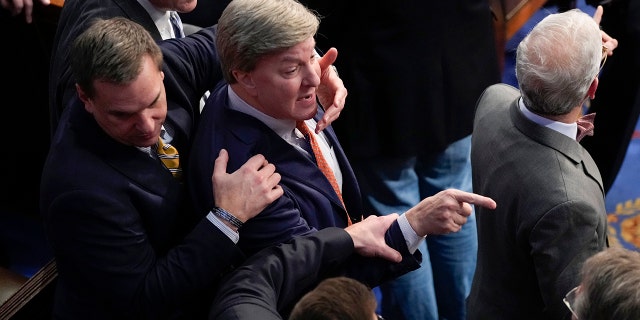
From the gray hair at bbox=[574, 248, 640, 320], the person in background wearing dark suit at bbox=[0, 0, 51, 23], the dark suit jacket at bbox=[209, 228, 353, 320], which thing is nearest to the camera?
the gray hair at bbox=[574, 248, 640, 320]

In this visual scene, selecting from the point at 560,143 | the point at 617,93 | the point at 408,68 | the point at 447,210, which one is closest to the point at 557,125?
the point at 560,143

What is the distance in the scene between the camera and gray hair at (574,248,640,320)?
194cm

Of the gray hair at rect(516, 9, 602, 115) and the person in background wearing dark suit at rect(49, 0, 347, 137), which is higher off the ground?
the gray hair at rect(516, 9, 602, 115)

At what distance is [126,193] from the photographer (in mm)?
2357

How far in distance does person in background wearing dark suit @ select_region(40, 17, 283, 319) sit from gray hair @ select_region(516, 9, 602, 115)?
28.3 inches

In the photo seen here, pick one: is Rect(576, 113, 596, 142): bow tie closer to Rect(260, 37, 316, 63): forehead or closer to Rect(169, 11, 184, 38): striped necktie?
Rect(260, 37, 316, 63): forehead

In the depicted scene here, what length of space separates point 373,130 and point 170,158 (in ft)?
3.94

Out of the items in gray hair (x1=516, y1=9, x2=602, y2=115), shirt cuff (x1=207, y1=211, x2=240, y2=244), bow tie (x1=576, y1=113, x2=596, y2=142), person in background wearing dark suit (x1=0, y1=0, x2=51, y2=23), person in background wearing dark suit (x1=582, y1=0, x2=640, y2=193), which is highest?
gray hair (x1=516, y1=9, x2=602, y2=115)

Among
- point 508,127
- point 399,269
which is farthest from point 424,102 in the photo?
point 399,269

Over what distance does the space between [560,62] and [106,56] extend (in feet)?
3.72

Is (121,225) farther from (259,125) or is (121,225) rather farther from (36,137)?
(36,137)

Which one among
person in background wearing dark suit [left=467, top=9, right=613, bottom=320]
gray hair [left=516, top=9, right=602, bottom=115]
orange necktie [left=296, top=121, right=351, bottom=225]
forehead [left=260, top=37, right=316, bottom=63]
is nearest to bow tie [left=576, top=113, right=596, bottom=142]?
person in background wearing dark suit [left=467, top=9, right=613, bottom=320]

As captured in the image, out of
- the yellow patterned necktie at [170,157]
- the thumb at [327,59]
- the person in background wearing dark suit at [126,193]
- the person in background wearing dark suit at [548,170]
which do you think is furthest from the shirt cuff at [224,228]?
the person in background wearing dark suit at [548,170]

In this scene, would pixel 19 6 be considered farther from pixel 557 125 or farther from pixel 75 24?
pixel 557 125
